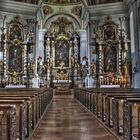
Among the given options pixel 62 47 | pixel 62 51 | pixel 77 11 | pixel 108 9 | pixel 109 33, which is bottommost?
pixel 62 51

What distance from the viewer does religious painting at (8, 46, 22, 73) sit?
82.3 feet

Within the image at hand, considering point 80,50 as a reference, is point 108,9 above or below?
above

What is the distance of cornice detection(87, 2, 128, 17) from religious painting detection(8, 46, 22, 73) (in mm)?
7016

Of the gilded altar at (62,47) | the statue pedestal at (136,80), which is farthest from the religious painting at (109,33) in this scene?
the statue pedestal at (136,80)

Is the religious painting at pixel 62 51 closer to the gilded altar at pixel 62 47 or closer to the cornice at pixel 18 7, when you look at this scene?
the gilded altar at pixel 62 47

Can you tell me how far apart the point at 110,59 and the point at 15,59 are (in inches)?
309

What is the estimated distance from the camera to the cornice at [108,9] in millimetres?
25297

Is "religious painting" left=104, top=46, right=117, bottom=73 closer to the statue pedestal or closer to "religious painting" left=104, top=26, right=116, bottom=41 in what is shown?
"religious painting" left=104, top=26, right=116, bottom=41

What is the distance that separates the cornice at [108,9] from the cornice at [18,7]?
482 centimetres

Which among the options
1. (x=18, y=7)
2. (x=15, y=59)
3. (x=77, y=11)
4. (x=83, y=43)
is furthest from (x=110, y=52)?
(x=18, y=7)

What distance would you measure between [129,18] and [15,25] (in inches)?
365

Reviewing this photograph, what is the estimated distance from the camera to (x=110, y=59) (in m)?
25.5

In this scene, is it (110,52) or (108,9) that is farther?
(108,9)

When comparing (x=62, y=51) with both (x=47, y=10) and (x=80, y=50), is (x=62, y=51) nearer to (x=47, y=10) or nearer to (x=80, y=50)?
(x=80, y=50)
